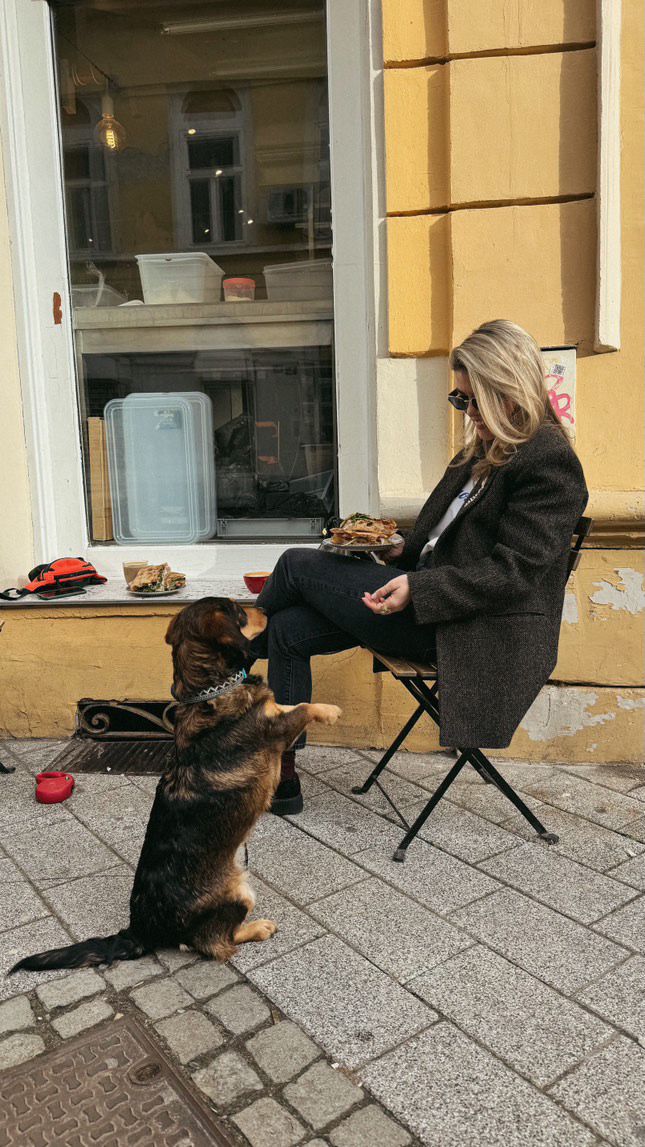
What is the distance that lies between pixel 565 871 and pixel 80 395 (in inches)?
147

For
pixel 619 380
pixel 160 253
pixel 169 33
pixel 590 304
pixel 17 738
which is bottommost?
pixel 17 738

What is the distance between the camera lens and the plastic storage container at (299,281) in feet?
15.9

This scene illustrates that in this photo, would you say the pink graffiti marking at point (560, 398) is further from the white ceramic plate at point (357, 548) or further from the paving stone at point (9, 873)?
the paving stone at point (9, 873)

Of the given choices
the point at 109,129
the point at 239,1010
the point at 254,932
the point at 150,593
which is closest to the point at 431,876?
the point at 254,932

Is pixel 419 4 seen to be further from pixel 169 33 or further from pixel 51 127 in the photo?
pixel 51 127

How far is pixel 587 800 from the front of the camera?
3.72 m

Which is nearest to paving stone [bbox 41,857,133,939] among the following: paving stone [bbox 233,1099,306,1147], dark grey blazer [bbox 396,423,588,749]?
paving stone [bbox 233,1099,306,1147]

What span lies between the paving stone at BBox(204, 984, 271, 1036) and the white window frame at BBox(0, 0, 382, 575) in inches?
105

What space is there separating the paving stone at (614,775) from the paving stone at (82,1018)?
2.40m

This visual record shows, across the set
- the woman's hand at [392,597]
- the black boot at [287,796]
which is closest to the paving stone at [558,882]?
the black boot at [287,796]

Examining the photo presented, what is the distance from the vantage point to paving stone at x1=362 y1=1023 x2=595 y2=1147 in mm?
1936

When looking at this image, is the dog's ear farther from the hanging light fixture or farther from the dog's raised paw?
the hanging light fixture

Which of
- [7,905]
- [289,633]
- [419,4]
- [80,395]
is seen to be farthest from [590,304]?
[7,905]

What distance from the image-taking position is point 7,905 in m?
2.97
